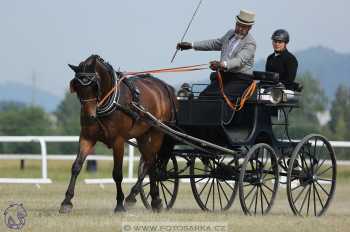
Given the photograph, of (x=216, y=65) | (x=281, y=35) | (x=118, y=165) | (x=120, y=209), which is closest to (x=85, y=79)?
(x=118, y=165)

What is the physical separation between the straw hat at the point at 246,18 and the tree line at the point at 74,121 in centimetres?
570

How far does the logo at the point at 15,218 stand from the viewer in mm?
11159

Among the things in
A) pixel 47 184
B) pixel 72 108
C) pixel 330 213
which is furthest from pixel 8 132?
pixel 72 108

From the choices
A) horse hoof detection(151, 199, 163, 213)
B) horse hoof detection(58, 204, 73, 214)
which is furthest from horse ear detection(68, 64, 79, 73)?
horse hoof detection(151, 199, 163, 213)

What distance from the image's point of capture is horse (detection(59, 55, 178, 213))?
12805 mm

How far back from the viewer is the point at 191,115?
14047 mm

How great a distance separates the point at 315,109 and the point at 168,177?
369ft

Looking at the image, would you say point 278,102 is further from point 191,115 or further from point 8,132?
point 8,132

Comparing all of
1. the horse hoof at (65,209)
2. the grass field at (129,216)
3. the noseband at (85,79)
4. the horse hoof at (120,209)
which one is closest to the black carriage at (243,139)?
the grass field at (129,216)

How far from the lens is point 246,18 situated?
13852 millimetres

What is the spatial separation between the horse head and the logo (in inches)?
52.7

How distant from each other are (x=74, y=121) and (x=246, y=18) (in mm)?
68220

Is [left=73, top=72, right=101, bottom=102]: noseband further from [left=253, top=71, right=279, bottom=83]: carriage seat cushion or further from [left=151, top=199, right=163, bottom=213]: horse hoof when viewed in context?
[left=253, top=71, right=279, bottom=83]: carriage seat cushion

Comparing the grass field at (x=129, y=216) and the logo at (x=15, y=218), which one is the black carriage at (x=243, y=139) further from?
the logo at (x=15, y=218)
